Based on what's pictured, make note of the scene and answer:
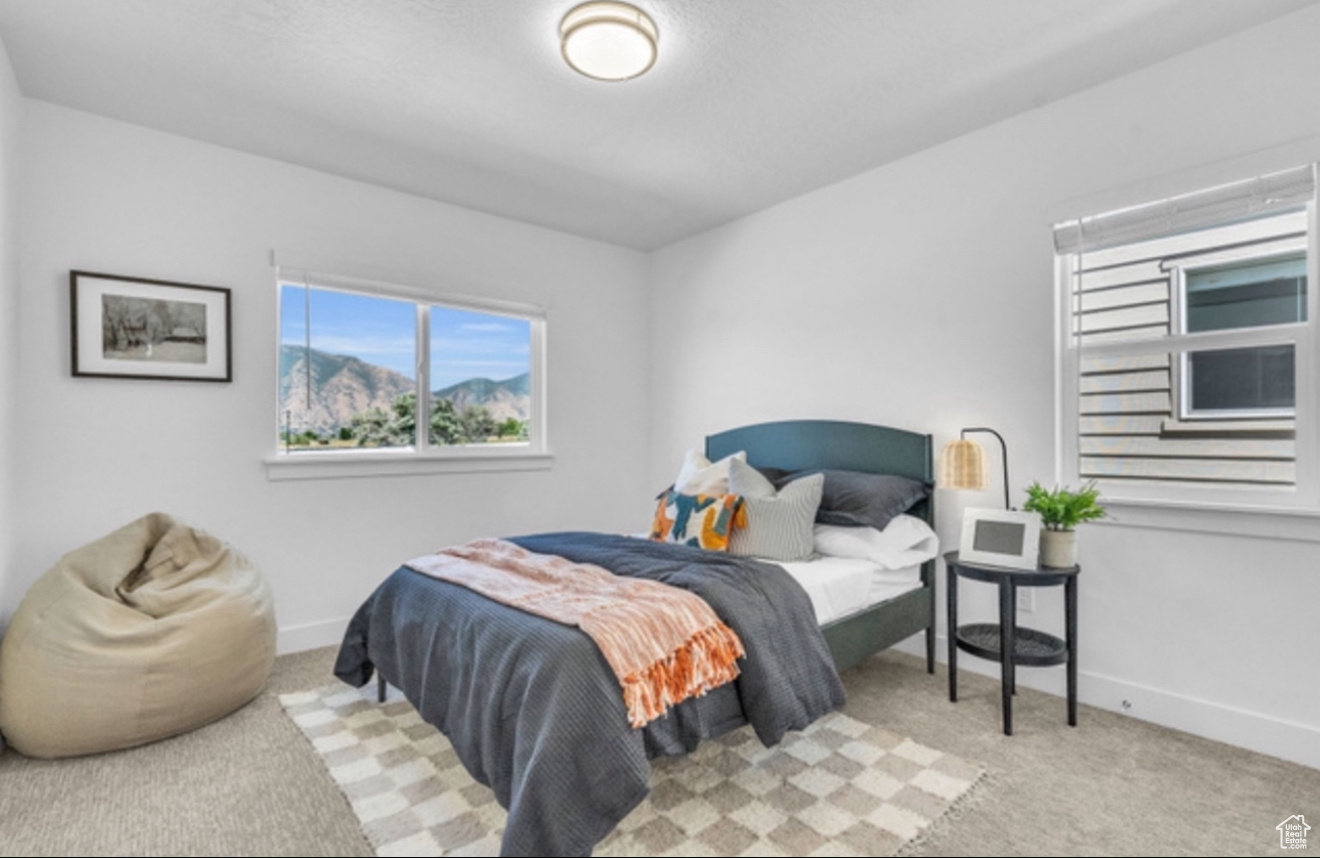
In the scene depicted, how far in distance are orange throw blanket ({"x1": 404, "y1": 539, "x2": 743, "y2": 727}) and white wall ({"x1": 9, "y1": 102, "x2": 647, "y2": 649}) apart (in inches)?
55.1

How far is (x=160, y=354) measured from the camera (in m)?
2.90

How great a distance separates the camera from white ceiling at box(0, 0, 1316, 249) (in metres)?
2.10

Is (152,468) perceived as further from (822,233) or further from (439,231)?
(822,233)

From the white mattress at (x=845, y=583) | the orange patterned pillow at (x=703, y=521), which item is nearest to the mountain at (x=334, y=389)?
the orange patterned pillow at (x=703, y=521)

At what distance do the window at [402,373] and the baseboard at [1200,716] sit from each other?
10.7 feet

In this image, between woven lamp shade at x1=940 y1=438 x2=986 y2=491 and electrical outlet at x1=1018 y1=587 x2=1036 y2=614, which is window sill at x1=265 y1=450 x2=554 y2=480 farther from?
electrical outlet at x1=1018 y1=587 x2=1036 y2=614

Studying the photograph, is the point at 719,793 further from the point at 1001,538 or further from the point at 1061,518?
the point at 1061,518

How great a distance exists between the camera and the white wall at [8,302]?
231cm

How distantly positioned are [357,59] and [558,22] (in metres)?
0.81

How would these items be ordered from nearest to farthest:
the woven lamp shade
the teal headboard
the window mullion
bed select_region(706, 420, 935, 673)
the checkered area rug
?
the checkered area rug → bed select_region(706, 420, 935, 673) → the woven lamp shade → the teal headboard → the window mullion

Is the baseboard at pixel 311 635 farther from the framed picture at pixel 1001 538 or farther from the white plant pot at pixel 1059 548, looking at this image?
the white plant pot at pixel 1059 548

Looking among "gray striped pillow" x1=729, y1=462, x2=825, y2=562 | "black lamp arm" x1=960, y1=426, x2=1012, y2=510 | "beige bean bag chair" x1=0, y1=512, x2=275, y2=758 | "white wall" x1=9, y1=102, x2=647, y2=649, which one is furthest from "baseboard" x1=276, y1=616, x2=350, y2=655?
"black lamp arm" x1=960, y1=426, x2=1012, y2=510

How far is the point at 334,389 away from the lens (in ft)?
11.3

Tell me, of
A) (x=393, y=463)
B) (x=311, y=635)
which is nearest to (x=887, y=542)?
(x=393, y=463)
